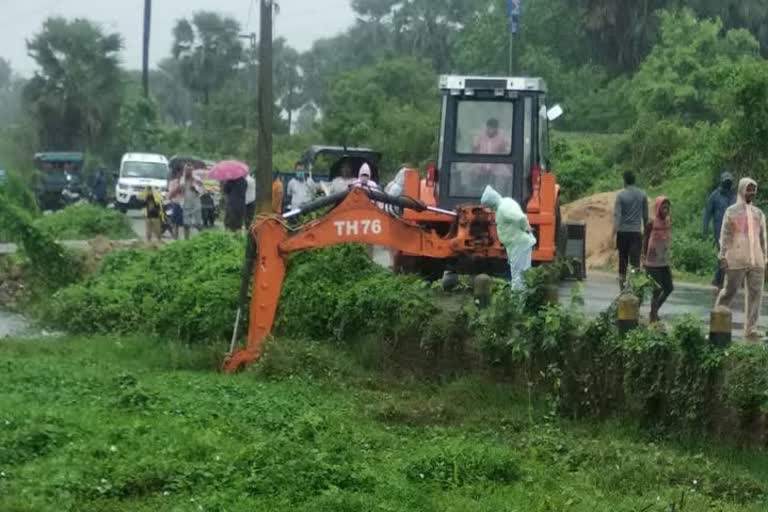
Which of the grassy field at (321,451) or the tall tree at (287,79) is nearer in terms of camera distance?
the grassy field at (321,451)

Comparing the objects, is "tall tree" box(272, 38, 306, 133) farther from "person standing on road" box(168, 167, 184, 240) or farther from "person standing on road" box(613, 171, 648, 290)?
"person standing on road" box(613, 171, 648, 290)

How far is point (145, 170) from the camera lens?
48.5m

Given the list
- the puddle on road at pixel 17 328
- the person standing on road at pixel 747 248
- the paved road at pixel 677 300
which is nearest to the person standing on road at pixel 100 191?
the puddle on road at pixel 17 328

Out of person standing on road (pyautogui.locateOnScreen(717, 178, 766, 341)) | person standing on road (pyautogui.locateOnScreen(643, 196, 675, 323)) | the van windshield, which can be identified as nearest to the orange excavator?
person standing on road (pyautogui.locateOnScreen(643, 196, 675, 323))

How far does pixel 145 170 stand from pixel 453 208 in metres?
31.4

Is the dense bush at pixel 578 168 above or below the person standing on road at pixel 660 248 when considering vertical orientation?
above

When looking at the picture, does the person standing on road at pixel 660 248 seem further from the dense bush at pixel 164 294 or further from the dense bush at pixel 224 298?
the dense bush at pixel 164 294

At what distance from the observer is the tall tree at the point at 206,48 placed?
86.4m

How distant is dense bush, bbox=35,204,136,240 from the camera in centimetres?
2908

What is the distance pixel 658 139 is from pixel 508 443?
88.5 ft

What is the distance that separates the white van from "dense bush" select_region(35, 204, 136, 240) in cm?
1431

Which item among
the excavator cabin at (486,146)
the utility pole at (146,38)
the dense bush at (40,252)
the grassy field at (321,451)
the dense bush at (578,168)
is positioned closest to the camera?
the grassy field at (321,451)

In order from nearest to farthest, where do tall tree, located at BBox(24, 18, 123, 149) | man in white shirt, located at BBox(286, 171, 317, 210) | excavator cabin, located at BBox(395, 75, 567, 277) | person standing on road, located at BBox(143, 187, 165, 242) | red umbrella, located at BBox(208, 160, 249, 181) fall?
excavator cabin, located at BBox(395, 75, 567, 277)
red umbrella, located at BBox(208, 160, 249, 181)
man in white shirt, located at BBox(286, 171, 317, 210)
person standing on road, located at BBox(143, 187, 165, 242)
tall tree, located at BBox(24, 18, 123, 149)

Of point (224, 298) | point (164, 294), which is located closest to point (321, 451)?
point (224, 298)
